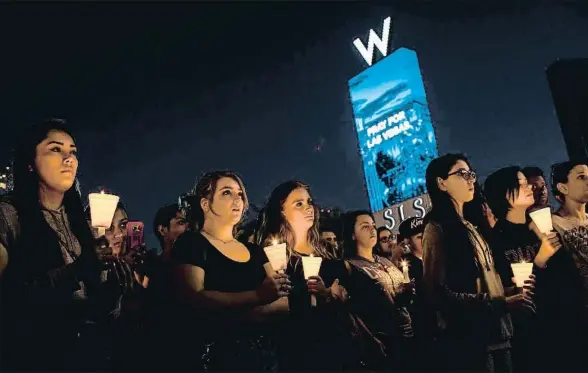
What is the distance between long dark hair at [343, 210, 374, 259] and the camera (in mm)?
5648

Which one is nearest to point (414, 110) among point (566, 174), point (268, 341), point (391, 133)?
point (391, 133)

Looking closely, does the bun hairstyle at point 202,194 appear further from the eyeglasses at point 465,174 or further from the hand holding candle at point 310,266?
the eyeglasses at point 465,174

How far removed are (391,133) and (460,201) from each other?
3716 centimetres

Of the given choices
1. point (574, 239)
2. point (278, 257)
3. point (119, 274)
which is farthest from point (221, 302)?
point (574, 239)

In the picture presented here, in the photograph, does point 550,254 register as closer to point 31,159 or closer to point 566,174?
point 566,174

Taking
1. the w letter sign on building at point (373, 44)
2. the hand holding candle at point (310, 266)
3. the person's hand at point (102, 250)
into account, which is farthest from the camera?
the w letter sign on building at point (373, 44)

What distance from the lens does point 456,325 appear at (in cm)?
429

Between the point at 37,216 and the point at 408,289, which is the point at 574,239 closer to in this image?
the point at 408,289

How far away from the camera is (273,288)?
3715 millimetres

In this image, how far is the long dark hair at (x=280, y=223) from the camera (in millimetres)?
4727

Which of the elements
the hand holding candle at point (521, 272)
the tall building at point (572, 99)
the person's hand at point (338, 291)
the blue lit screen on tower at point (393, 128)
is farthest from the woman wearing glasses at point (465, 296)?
the blue lit screen on tower at point (393, 128)

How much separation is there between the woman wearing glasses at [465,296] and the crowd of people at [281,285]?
0.01 meters

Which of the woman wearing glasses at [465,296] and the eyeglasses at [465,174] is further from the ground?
the eyeglasses at [465,174]

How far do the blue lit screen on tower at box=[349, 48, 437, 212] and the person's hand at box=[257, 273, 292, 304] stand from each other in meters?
35.6
